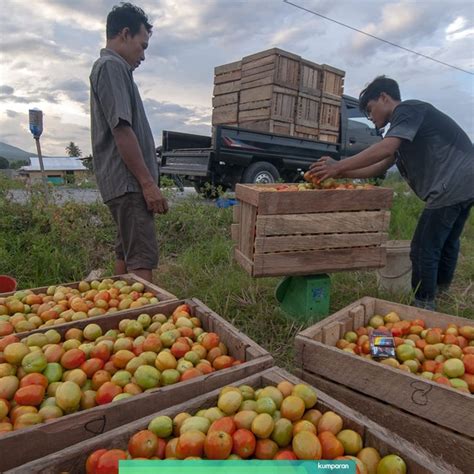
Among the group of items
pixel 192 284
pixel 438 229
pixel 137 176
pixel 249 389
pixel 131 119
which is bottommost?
pixel 192 284

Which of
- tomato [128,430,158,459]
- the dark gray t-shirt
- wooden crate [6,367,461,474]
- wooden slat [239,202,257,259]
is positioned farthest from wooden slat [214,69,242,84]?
tomato [128,430,158,459]

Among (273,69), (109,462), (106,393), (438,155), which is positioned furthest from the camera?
(273,69)

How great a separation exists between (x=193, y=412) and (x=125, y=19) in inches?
96.2

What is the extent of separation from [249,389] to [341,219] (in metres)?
1.50

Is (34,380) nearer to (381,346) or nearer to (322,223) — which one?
(381,346)

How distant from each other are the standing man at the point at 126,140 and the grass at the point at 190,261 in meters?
0.89

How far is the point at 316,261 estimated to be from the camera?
257 cm

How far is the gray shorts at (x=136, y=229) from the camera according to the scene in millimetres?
2641

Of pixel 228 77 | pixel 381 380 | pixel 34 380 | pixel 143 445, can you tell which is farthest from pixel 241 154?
pixel 143 445

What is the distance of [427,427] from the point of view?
63.3 inches

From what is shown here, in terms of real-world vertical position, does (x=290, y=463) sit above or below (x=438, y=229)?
below

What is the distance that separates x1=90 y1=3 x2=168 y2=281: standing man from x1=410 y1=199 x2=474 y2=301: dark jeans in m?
1.86

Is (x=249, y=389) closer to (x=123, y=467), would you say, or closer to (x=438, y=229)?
(x=123, y=467)

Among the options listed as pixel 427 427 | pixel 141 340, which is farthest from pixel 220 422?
pixel 427 427
